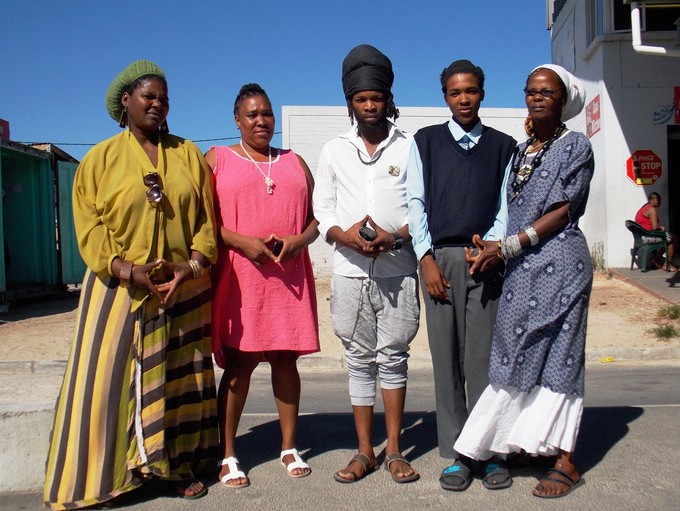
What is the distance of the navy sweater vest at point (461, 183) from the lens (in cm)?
355

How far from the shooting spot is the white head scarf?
3471 millimetres

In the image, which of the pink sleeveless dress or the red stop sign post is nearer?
the pink sleeveless dress

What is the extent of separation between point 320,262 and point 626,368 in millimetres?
10035

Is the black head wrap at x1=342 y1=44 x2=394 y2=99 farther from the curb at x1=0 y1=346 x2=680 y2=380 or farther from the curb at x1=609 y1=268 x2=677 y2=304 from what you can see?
the curb at x1=609 y1=268 x2=677 y2=304

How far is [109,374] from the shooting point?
3348 mm

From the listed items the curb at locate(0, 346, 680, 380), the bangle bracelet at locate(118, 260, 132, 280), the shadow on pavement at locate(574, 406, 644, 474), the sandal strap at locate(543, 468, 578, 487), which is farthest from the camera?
the curb at locate(0, 346, 680, 380)

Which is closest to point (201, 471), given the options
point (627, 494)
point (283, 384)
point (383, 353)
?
point (283, 384)

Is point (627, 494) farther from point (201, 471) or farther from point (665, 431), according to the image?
point (201, 471)

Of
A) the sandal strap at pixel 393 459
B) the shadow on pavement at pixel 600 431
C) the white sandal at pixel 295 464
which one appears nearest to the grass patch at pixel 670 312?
the shadow on pavement at pixel 600 431

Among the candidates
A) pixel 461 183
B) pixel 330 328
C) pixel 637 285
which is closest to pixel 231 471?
pixel 461 183

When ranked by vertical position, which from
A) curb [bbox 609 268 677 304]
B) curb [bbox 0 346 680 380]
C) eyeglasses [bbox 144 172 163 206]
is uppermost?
eyeglasses [bbox 144 172 163 206]

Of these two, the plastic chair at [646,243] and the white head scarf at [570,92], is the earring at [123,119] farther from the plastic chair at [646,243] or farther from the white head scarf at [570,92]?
the plastic chair at [646,243]

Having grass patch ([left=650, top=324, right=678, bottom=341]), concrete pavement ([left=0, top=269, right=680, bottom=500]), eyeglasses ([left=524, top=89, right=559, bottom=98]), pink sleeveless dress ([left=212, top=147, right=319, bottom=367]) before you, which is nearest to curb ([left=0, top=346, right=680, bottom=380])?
concrete pavement ([left=0, top=269, right=680, bottom=500])

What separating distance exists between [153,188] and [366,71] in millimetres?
1259
